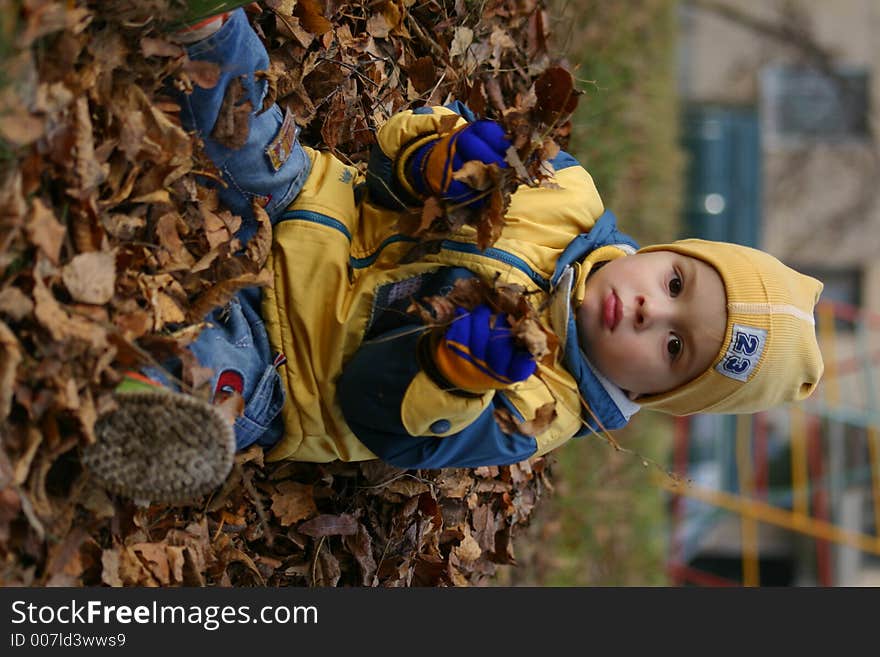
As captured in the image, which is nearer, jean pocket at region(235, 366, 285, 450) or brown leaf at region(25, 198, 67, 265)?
brown leaf at region(25, 198, 67, 265)

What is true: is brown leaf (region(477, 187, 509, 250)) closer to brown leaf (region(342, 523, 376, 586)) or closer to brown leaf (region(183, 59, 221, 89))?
brown leaf (region(183, 59, 221, 89))

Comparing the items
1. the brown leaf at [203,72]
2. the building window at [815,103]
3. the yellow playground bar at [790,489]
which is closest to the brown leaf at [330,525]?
the brown leaf at [203,72]

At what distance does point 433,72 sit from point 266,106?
871mm

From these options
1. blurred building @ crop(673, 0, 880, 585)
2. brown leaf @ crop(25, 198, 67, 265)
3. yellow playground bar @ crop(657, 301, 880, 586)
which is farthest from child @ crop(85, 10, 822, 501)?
blurred building @ crop(673, 0, 880, 585)

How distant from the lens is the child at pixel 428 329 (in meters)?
1.79

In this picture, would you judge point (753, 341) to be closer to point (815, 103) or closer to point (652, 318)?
point (652, 318)

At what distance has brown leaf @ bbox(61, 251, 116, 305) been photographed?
1.47 metres

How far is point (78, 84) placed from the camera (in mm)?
1437

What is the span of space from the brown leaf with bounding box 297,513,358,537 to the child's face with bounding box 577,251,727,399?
2.38ft

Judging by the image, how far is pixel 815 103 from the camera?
9430 mm

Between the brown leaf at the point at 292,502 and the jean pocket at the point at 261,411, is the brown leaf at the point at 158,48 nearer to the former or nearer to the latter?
the jean pocket at the point at 261,411

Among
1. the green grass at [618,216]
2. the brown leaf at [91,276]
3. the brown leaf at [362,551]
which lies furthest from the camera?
the green grass at [618,216]

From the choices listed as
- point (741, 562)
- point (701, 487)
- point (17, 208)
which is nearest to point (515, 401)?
point (17, 208)

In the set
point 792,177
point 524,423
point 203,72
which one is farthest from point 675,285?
point 792,177
